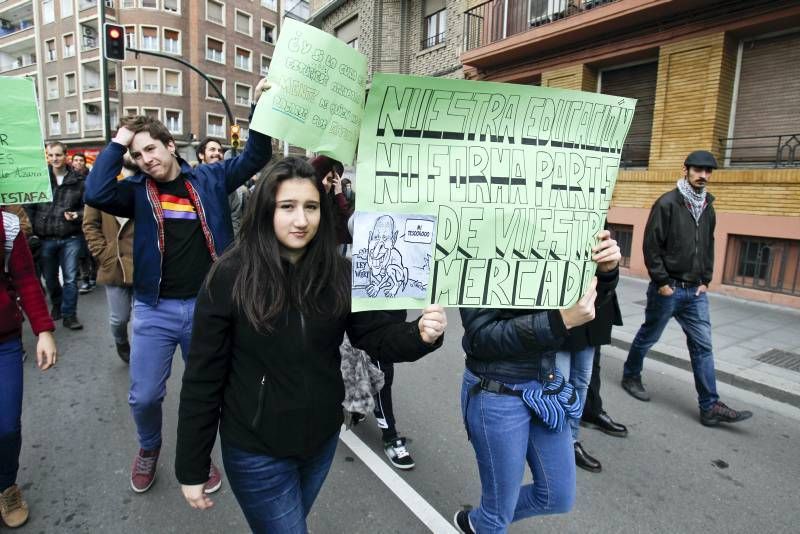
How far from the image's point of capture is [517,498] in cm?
205

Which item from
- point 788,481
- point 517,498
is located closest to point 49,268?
point 517,498

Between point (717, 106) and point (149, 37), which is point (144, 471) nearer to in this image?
point (717, 106)

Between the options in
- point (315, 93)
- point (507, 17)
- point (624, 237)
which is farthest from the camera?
point (507, 17)

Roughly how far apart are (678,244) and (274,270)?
11.6ft

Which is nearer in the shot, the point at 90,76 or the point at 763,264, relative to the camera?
the point at 763,264

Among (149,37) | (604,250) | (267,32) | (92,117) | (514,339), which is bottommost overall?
(514,339)

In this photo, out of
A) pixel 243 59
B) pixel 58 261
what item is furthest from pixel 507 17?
pixel 243 59

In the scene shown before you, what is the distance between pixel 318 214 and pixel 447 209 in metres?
0.49

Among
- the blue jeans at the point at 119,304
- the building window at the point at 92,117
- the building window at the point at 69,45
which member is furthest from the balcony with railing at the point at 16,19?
the blue jeans at the point at 119,304

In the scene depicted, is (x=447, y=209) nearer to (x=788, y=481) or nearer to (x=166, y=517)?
(x=166, y=517)

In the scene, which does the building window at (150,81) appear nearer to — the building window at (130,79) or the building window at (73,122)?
the building window at (130,79)

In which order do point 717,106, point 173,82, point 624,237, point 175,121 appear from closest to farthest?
1. point 717,106
2. point 624,237
3. point 173,82
4. point 175,121

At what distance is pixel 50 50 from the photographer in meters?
40.1

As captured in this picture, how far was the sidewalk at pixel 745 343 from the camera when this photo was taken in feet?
15.8
